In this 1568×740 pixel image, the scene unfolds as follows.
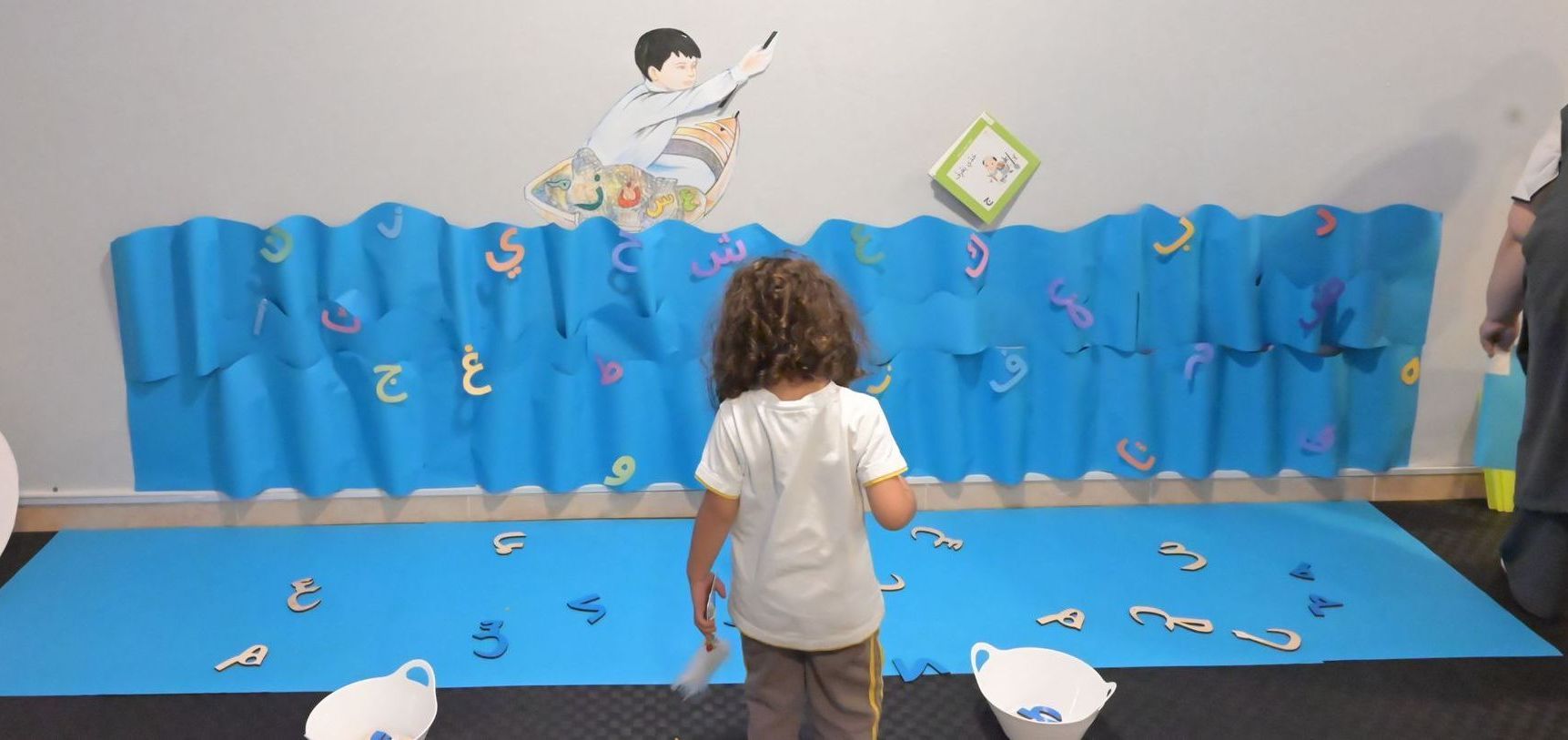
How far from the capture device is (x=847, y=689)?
4.72ft

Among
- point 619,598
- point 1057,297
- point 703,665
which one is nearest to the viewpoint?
point 703,665

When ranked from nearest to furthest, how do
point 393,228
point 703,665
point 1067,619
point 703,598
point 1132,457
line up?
point 703,598, point 703,665, point 1067,619, point 393,228, point 1132,457

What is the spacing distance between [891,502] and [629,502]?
1216mm

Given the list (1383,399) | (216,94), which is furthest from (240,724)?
(1383,399)

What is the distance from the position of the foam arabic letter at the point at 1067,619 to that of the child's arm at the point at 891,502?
0.79 m

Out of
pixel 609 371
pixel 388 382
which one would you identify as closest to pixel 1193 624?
pixel 609 371

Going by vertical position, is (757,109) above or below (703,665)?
above

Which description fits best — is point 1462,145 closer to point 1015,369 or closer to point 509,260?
point 1015,369

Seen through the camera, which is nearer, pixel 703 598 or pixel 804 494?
pixel 804 494

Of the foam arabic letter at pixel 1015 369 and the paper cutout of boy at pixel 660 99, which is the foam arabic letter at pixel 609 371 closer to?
the paper cutout of boy at pixel 660 99

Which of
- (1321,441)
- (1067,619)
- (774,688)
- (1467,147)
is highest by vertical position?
(1467,147)

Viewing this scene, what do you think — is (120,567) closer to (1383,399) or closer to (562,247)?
(562,247)

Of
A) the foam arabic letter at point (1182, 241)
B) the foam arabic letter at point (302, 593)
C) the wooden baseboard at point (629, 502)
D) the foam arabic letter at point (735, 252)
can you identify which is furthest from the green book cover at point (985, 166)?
the foam arabic letter at point (302, 593)

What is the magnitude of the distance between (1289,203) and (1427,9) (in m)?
0.46
